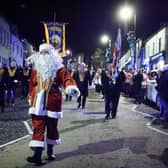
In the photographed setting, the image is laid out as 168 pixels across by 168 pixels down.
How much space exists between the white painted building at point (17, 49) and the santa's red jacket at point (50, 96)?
44372mm

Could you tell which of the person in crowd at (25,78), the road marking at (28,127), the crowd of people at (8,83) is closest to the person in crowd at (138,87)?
the person in crowd at (25,78)

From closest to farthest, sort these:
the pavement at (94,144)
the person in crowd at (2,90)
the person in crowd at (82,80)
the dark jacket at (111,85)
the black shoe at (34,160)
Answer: the black shoe at (34,160)
the pavement at (94,144)
the dark jacket at (111,85)
the person in crowd at (2,90)
the person in crowd at (82,80)

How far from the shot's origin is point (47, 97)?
7.37 m

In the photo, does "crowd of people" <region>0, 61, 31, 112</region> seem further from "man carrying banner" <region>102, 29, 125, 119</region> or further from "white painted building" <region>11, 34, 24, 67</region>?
"white painted building" <region>11, 34, 24, 67</region>

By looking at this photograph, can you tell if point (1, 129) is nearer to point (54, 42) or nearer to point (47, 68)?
point (47, 68)

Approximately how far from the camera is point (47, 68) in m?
7.50

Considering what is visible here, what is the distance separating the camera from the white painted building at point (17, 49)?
5244cm

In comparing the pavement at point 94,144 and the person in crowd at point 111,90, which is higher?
the person in crowd at point 111,90

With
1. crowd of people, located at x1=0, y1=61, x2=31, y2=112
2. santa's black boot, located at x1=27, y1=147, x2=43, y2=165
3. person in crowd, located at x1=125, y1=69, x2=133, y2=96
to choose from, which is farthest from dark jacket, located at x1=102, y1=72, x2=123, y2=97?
person in crowd, located at x1=125, y1=69, x2=133, y2=96

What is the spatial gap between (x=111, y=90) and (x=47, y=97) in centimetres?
613

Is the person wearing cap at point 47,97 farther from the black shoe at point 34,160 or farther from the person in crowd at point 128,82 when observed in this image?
the person in crowd at point 128,82

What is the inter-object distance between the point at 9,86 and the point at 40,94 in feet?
32.5

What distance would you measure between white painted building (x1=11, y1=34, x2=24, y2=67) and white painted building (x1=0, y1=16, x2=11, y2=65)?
303 cm

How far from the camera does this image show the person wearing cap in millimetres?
7254
